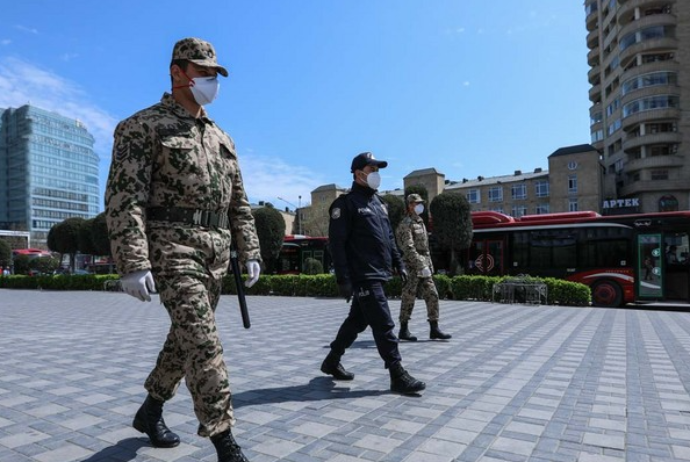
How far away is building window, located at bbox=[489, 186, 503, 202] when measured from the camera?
Answer: 67750mm

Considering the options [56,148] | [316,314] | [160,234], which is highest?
[56,148]

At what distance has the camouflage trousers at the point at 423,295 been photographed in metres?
7.07

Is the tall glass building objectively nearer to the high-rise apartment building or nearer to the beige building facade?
the beige building facade

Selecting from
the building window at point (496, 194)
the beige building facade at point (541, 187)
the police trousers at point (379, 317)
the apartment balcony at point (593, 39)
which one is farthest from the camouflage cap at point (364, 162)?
the apartment balcony at point (593, 39)

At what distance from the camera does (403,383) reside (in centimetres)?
421

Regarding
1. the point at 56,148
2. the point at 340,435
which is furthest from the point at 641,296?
the point at 56,148

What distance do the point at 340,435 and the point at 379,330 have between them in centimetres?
118

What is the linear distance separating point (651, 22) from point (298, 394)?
60.1m

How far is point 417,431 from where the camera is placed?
3.31 meters

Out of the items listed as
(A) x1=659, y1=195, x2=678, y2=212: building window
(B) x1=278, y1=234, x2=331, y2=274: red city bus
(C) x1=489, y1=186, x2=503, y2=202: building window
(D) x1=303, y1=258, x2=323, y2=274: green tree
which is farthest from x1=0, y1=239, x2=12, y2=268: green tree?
(A) x1=659, y1=195, x2=678, y2=212: building window

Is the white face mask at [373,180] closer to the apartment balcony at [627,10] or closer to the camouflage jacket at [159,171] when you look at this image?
the camouflage jacket at [159,171]

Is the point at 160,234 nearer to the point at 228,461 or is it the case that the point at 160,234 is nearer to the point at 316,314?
the point at 228,461

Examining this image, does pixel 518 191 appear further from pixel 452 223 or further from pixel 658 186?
pixel 452 223

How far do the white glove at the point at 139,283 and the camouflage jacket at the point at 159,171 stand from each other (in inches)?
1.2
